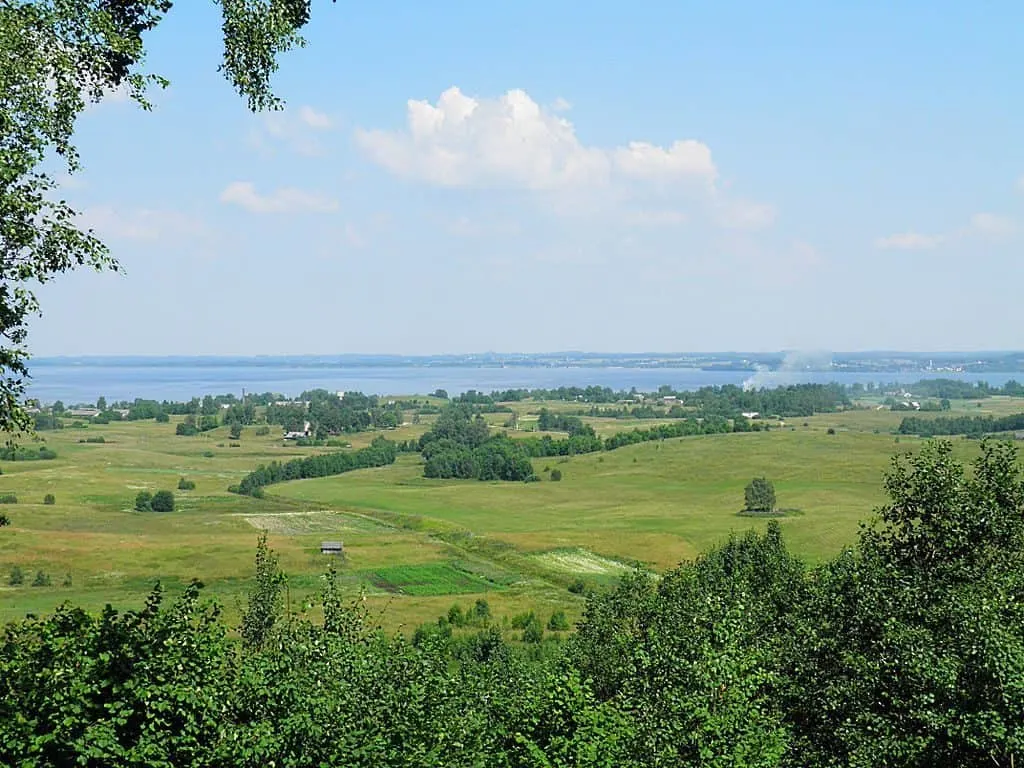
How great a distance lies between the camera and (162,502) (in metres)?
118

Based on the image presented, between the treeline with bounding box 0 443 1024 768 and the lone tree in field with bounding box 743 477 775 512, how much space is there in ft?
327

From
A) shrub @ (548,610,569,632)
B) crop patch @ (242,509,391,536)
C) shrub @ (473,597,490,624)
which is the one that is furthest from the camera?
crop patch @ (242,509,391,536)

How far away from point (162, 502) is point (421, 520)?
110 ft

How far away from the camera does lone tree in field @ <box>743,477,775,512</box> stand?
122 m

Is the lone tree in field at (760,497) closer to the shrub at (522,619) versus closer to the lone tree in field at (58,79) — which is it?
the shrub at (522,619)

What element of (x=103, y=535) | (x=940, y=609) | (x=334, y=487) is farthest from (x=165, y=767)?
(x=334, y=487)

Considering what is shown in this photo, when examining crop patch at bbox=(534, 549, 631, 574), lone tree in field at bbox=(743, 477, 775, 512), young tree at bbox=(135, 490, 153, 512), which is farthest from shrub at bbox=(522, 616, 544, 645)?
young tree at bbox=(135, 490, 153, 512)

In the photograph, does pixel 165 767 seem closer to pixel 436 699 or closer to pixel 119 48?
pixel 436 699

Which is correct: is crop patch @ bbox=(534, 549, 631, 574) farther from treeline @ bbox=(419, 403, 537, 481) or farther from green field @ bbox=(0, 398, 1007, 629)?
treeline @ bbox=(419, 403, 537, 481)

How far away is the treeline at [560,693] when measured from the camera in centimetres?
1502

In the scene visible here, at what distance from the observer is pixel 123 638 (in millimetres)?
16125

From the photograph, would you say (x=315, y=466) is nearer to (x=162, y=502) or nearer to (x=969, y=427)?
(x=162, y=502)

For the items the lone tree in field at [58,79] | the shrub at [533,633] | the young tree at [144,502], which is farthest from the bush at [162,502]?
the lone tree in field at [58,79]

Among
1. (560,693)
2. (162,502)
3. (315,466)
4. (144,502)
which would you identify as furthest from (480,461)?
(560,693)
